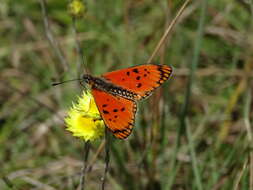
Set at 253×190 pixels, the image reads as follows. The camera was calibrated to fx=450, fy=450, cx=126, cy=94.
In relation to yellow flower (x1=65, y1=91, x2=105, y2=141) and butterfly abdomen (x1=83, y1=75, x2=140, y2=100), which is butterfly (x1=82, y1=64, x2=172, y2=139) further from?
yellow flower (x1=65, y1=91, x2=105, y2=141)

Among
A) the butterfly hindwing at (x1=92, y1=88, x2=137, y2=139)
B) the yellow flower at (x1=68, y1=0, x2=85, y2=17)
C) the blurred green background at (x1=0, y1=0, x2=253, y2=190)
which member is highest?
the yellow flower at (x1=68, y1=0, x2=85, y2=17)

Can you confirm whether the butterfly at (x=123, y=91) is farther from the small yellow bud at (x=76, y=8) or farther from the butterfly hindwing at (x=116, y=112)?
the small yellow bud at (x=76, y=8)

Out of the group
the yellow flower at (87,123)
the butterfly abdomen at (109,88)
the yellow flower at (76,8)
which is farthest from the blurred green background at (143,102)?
the butterfly abdomen at (109,88)

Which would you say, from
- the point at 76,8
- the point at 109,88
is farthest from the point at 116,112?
the point at 76,8

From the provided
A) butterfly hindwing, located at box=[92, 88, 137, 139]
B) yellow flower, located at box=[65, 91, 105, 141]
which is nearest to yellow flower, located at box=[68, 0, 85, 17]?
yellow flower, located at box=[65, 91, 105, 141]

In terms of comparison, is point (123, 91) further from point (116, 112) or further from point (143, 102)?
point (143, 102)

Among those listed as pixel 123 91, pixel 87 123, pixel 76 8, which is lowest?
pixel 87 123
